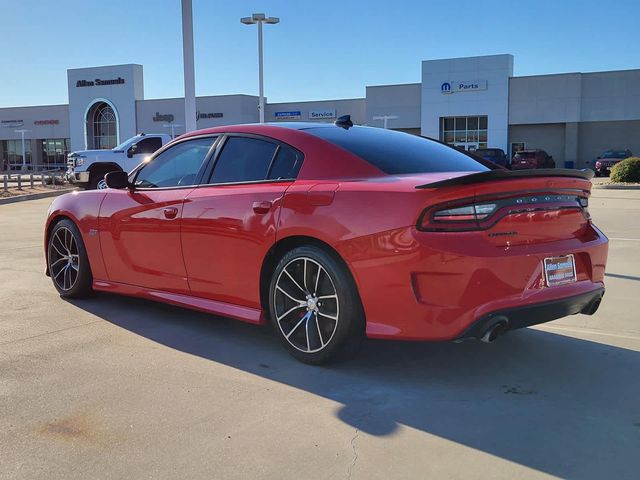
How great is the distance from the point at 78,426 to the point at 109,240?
258 cm

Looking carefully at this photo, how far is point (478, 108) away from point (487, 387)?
4812cm

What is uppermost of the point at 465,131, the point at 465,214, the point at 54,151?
the point at 465,131

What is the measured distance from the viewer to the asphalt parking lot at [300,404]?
2.97 metres

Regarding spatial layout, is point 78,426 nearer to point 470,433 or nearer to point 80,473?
point 80,473

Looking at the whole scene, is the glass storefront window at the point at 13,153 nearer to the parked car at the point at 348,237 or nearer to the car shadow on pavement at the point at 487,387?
the parked car at the point at 348,237

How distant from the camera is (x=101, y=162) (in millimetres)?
19422

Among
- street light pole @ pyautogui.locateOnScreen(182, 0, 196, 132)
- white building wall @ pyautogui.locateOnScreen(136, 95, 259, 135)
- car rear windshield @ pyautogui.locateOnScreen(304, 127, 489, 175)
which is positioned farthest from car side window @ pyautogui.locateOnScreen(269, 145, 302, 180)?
white building wall @ pyautogui.locateOnScreen(136, 95, 259, 135)

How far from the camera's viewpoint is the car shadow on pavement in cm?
312

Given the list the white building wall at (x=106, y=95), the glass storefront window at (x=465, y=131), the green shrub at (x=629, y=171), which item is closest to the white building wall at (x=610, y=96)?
the glass storefront window at (x=465, y=131)

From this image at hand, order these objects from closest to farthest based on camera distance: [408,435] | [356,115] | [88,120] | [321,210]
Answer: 1. [408,435]
2. [321,210]
3. [356,115]
4. [88,120]

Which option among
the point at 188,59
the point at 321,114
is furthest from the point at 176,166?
the point at 321,114

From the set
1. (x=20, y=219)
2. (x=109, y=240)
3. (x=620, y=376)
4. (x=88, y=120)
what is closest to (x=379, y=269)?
(x=620, y=376)

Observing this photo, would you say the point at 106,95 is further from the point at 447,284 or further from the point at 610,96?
the point at 447,284

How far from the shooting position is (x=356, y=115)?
54.1 meters
